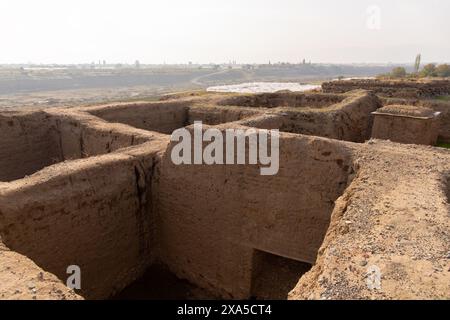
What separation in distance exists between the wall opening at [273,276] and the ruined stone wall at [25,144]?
767 cm

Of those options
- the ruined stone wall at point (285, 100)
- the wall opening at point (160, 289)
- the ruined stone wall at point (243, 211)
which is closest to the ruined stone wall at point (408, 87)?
Answer: the ruined stone wall at point (285, 100)

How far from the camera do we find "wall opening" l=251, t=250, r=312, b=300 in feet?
25.0

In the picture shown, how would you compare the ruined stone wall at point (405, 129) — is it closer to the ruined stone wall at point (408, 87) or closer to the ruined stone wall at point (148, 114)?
the ruined stone wall at point (148, 114)

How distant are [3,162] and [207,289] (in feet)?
23.7

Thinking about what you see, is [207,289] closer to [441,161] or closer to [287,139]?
[287,139]

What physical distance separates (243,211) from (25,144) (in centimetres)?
778

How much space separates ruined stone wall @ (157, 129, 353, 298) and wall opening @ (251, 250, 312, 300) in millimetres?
283
